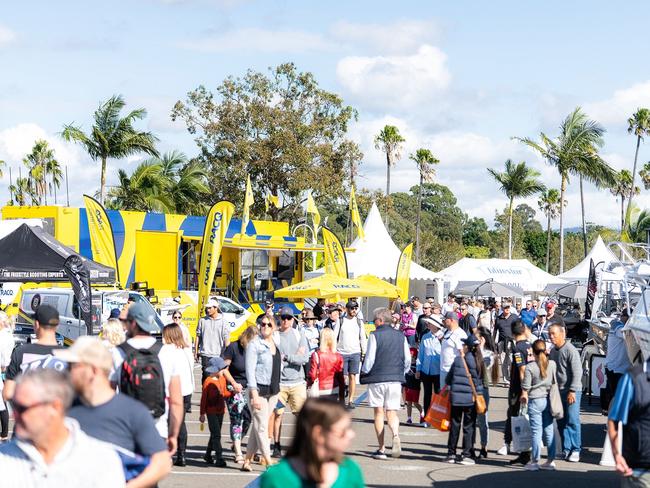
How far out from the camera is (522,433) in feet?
40.4

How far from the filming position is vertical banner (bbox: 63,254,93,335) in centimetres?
1973

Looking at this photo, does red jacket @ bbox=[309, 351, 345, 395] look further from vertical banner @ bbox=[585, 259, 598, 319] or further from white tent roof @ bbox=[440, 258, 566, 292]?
white tent roof @ bbox=[440, 258, 566, 292]

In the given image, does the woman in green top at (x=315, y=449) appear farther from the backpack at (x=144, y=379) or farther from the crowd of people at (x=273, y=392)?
the backpack at (x=144, y=379)

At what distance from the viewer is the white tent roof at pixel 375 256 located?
3934 cm

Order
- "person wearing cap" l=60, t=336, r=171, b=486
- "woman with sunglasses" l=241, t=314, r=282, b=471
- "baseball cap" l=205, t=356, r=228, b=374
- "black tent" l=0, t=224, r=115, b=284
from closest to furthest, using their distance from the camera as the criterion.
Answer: "person wearing cap" l=60, t=336, r=171, b=486 → "woman with sunglasses" l=241, t=314, r=282, b=471 → "baseball cap" l=205, t=356, r=228, b=374 → "black tent" l=0, t=224, r=115, b=284

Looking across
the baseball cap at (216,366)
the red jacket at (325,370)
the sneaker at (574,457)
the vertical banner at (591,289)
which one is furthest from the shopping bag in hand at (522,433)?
the vertical banner at (591,289)

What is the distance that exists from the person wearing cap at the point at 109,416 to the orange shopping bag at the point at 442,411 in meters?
7.71

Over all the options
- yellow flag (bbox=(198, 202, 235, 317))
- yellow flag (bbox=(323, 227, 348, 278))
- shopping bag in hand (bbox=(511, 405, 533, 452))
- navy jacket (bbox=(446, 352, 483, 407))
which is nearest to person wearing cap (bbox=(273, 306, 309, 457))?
navy jacket (bbox=(446, 352, 483, 407))

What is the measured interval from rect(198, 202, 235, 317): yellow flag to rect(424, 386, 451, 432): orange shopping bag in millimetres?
12747

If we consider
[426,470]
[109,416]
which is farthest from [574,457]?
[109,416]

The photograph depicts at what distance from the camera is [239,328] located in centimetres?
2847

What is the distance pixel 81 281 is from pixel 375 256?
21.3 m

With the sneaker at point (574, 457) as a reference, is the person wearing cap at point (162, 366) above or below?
above

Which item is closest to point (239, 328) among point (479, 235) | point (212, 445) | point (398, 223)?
point (212, 445)
